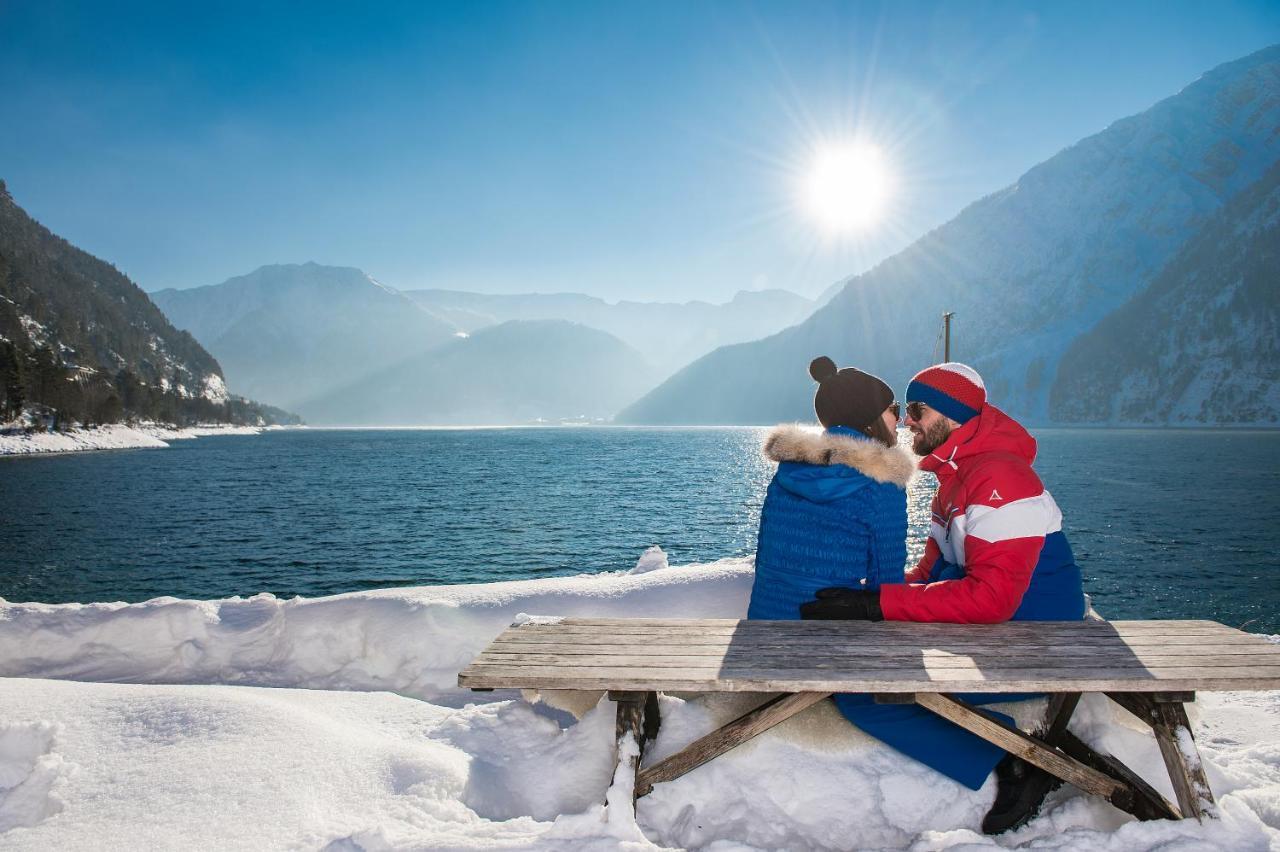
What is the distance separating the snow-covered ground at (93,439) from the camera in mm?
85625

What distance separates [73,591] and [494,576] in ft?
46.9

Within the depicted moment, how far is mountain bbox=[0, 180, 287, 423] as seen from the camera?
3794 inches

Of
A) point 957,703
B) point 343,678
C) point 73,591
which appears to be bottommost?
point 73,591

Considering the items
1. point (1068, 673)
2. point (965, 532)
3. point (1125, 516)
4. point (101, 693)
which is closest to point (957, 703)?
point (1068, 673)

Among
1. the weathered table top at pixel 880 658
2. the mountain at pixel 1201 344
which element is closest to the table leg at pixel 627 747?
the weathered table top at pixel 880 658

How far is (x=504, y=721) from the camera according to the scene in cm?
541

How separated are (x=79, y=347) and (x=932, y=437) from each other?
185365 millimetres

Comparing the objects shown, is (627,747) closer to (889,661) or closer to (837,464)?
(889,661)

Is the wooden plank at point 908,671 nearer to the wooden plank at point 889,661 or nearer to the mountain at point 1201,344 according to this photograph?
the wooden plank at point 889,661

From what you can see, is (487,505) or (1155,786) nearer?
(1155,786)

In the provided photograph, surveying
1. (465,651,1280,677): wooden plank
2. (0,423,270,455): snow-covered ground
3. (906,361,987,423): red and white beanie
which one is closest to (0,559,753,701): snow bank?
(465,651,1280,677): wooden plank

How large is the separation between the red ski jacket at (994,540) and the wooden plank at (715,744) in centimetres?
105

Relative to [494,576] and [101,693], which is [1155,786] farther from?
[494,576]

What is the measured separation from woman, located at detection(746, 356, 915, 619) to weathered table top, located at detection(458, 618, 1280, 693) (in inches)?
13.1
